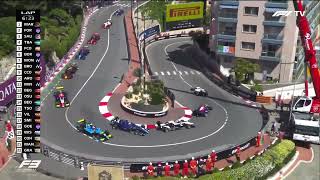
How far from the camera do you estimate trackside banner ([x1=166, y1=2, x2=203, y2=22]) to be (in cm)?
10281

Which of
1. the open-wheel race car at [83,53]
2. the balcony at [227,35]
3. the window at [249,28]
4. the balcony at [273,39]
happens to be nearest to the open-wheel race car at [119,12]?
the open-wheel race car at [83,53]

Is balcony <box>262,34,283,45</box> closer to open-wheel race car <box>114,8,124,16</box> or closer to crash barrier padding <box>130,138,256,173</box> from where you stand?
crash barrier padding <box>130,138,256,173</box>

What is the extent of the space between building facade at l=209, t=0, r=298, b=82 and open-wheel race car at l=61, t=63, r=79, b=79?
23.9 metres

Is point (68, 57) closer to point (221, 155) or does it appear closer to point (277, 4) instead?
point (277, 4)

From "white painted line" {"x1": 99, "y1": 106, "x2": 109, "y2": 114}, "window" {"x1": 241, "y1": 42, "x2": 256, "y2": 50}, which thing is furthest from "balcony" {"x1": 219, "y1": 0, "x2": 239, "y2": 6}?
"white painted line" {"x1": 99, "y1": 106, "x2": 109, "y2": 114}

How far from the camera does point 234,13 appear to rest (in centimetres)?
7256

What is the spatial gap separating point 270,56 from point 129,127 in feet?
100

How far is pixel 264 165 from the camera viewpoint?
44.8 meters

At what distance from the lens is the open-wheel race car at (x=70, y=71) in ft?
227

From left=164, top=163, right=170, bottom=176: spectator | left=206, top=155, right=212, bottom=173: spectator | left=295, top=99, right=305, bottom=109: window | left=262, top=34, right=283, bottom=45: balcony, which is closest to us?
Result: left=164, top=163, right=170, bottom=176: spectator

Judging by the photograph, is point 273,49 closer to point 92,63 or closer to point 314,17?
point 314,17

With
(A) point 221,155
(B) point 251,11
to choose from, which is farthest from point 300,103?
(B) point 251,11

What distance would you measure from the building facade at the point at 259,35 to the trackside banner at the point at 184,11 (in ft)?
93.1

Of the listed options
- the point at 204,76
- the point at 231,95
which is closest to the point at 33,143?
the point at 231,95
